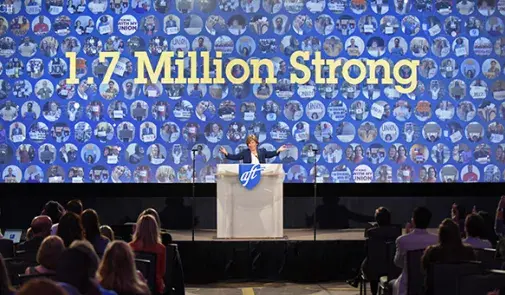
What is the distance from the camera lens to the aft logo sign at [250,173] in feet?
37.4

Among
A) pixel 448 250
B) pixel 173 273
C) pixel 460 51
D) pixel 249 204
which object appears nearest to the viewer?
pixel 448 250

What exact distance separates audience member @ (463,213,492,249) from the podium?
4.11 metres

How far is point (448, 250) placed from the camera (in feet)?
21.3

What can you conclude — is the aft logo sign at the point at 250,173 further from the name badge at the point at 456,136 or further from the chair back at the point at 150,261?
the chair back at the point at 150,261

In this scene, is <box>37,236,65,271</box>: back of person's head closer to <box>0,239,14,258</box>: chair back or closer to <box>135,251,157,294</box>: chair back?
<box>135,251,157,294</box>: chair back

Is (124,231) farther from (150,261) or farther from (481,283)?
(481,283)

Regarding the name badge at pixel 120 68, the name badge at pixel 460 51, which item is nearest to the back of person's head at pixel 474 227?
the name badge at pixel 460 51

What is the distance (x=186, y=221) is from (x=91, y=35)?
121 inches

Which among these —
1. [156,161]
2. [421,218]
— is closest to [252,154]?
[156,161]

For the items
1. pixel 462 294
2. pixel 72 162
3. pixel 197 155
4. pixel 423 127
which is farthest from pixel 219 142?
pixel 462 294

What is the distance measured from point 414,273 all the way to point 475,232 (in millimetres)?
955

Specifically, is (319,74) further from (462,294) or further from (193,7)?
(462,294)

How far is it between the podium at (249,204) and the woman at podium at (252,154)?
0.93 meters

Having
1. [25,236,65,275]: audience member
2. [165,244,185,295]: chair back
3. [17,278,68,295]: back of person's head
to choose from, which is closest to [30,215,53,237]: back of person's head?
[165,244,185,295]: chair back
